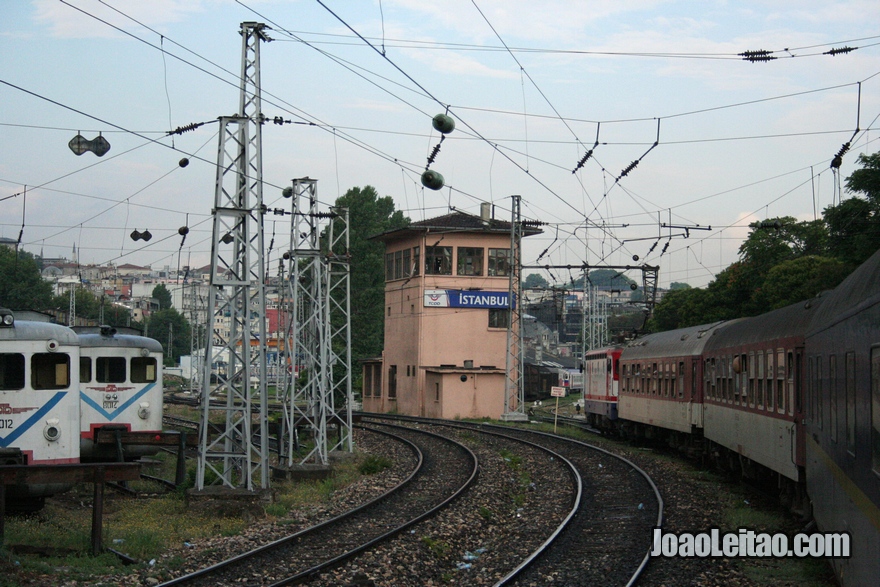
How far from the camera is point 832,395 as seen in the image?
8227mm

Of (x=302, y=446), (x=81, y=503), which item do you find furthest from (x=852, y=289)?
(x=302, y=446)

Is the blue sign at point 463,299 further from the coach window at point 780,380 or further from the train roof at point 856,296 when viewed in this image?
the train roof at point 856,296

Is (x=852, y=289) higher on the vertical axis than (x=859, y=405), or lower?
higher

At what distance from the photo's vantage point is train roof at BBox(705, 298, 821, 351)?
12.5m

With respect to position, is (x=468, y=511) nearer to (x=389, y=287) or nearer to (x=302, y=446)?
(x=302, y=446)

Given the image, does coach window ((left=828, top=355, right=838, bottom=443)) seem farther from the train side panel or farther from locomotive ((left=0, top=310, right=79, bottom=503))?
locomotive ((left=0, top=310, right=79, bottom=503))

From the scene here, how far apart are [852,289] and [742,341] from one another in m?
9.11

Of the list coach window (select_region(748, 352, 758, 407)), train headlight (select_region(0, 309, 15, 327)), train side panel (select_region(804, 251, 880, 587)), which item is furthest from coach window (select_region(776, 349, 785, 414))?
train headlight (select_region(0, 309, 15, 327))

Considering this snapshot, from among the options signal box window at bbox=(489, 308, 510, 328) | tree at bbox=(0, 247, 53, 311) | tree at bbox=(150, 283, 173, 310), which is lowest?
signal box window at bbox=(489, 308, 510, 328)

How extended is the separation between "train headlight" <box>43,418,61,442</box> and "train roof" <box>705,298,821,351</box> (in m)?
10.5

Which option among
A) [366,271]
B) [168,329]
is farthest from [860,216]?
[168,329]

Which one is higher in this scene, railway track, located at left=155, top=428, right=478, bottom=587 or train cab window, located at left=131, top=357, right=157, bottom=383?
train cab window, located at left=131, top=357, right=157, bottom=383

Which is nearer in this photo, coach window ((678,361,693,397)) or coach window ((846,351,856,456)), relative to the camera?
coach window ((846,351,856,456))

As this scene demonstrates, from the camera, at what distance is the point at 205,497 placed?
1564 centimetres
